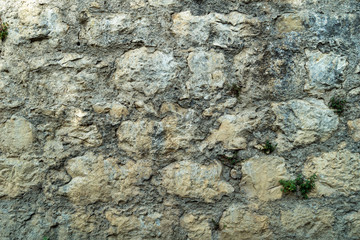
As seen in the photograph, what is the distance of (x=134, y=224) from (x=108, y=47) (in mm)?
1016

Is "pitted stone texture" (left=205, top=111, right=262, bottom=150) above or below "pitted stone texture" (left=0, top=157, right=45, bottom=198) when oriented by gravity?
above

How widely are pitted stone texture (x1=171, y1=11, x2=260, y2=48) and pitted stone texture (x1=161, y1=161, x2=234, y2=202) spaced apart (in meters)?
0.70

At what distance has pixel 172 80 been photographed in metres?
1.96

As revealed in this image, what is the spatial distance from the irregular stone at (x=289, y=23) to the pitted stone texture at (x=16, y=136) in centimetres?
151

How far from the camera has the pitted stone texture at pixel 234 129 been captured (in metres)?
1.96

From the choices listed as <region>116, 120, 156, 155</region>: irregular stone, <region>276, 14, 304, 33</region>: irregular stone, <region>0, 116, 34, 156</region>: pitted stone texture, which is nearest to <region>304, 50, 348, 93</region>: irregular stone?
<region>276, 14, 304, 33</region>: irregular stone

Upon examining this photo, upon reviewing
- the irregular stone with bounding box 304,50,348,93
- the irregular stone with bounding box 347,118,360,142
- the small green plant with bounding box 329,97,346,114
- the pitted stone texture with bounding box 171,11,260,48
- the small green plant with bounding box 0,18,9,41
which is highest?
the small green plant with bounding box 0,18,9,41

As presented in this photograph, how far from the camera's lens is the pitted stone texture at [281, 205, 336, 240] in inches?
77.2

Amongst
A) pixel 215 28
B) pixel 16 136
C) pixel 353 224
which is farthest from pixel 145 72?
pixel 353 224

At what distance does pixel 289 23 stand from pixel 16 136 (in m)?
1.65

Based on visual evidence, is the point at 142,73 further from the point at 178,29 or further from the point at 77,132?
the point at 77,132

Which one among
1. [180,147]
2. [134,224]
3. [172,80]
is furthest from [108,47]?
[134,224]

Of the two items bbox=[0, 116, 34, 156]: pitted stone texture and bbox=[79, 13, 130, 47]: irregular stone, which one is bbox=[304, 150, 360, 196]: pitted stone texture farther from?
bbox=[0, 116, 34, 156]: pitted stone texture

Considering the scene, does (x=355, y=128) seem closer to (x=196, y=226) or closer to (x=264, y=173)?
(x=264, y=173)
